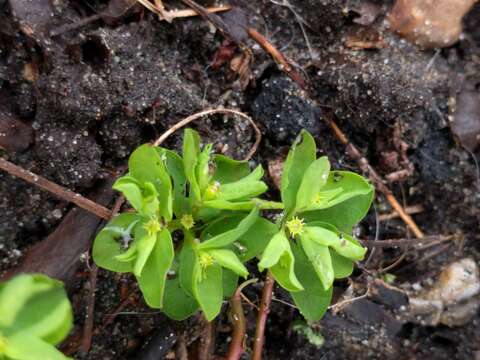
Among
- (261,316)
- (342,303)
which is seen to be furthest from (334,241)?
(342,303)

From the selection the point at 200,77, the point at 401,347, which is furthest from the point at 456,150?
the point at 200,77

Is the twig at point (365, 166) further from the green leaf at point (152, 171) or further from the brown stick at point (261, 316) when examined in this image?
the green leaf at point (152, 171)

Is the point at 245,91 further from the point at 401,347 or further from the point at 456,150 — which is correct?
the point at 401,347

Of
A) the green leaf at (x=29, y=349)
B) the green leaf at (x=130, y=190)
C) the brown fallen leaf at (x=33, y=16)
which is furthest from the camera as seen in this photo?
the brown fallen leaf at (x=33, y=16)

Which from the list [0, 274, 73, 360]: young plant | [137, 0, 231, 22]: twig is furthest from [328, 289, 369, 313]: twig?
[137, 0, 231, 22]: twig

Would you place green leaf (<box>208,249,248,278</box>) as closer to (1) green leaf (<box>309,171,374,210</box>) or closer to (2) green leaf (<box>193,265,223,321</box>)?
(2) green leaf (<box>193,265,223,321</box>)

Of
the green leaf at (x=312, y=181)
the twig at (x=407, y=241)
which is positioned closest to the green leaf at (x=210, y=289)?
the green leaf at (x=312, y=181)

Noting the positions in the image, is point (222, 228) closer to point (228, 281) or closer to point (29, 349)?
point (228, 281)
